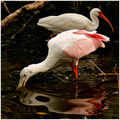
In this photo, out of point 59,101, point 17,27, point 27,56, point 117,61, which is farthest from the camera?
point 17,27

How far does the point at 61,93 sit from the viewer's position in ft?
19.1

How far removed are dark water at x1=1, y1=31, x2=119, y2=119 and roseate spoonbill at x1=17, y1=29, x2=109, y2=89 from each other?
0.36m

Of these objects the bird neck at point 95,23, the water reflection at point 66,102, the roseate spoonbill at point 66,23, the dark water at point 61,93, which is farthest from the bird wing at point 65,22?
the water reflection at point 66,102

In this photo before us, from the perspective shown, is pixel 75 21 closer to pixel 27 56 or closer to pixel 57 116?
pixel 27 56

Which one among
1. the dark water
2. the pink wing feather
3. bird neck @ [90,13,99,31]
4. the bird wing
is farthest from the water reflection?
bird neck @ [90,13,99,31]

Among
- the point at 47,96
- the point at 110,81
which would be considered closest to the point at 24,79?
the point at 47,96

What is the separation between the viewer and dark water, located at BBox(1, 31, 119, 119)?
16.3 feet

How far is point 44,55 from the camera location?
8820 mm

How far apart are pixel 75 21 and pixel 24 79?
397 cm

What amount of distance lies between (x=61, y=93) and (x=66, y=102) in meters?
0.42

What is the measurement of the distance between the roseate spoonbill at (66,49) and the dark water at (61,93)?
360mm

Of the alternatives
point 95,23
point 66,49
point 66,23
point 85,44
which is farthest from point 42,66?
point 95,23

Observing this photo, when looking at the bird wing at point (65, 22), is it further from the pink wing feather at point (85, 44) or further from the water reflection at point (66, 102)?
the water reflection at point (66, 102)

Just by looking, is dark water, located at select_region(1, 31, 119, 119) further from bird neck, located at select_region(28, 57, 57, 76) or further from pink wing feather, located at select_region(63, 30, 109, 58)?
pink wing feather, located at select_region(63, 30, 109, 58)
